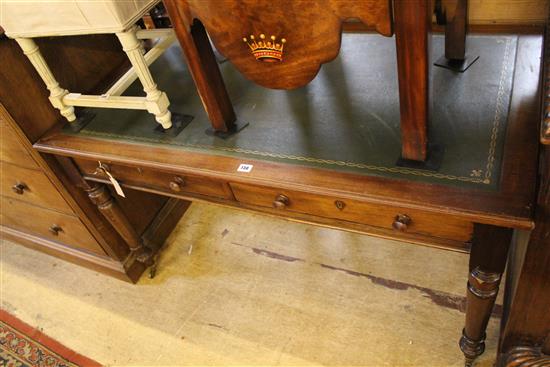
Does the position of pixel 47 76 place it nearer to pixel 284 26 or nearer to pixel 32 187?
pixel 32 187

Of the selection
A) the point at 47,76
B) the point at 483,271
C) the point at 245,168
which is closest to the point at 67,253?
the point at 47,76

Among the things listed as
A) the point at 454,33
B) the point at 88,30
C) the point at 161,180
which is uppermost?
the point at 88,30

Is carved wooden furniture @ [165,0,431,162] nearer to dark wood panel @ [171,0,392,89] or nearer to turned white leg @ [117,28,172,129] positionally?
dark wood panel @ [171,0,392,89]

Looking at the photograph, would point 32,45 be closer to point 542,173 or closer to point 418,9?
point 418,9

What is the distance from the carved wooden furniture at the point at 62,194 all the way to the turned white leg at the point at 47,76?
7 cm

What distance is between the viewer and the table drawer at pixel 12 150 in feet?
4.91

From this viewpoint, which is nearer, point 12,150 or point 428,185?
point 428,185

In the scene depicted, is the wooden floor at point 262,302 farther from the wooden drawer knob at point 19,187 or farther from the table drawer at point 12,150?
the table drawer at point 12,150

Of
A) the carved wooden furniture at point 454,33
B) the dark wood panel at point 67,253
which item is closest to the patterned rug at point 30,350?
the dark wood panel at point 67,253

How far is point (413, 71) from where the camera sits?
87 cm

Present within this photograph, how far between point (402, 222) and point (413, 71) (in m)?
0.33

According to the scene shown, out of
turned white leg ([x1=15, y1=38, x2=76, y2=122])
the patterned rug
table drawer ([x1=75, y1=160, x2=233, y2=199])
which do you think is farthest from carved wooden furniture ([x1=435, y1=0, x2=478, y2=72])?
Result: the patterned rug

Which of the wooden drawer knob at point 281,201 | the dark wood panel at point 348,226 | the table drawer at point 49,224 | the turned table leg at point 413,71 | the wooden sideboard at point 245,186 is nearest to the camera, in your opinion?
the turned table leg at point 413,71

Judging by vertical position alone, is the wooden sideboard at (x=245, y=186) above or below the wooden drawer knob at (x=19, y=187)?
above
